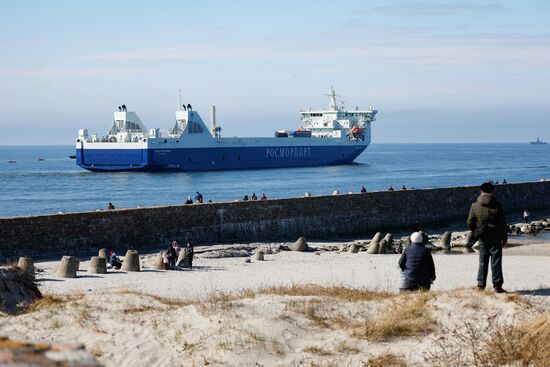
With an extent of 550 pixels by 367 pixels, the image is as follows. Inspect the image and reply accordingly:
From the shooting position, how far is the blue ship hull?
264 feet

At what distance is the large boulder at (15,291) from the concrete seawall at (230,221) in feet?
28.5

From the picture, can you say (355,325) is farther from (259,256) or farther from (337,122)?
(337,122)

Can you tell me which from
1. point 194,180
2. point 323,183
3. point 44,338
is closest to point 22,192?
point 194,180

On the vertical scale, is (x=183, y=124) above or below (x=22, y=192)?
above

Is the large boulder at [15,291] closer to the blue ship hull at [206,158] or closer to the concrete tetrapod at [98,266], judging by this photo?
the concrete tetrapod at [98,266]

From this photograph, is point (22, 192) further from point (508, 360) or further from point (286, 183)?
point (508, 360)

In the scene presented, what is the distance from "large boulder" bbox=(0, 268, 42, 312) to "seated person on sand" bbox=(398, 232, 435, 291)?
4022 mm

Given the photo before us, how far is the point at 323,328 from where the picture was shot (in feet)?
27.7

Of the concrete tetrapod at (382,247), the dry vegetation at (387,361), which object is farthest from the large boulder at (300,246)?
the dry vegetation at (387,361)

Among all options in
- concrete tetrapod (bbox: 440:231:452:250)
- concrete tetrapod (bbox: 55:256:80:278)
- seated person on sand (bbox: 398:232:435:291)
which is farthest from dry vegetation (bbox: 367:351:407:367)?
concrete tetrapod (bbox: 440:231:452:250)

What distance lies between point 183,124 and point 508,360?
78.0 meters

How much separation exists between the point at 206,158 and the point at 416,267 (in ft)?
246

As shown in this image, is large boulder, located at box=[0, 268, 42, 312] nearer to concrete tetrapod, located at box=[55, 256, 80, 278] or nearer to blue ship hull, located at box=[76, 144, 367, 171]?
concrete tetrapod, located at box=[55, 256, 80, 278]

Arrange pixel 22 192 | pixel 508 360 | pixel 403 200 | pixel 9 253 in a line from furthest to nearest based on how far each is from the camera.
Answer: pixel 22 192
pixel 403 200
pixel 9 253
pixel 508 360
